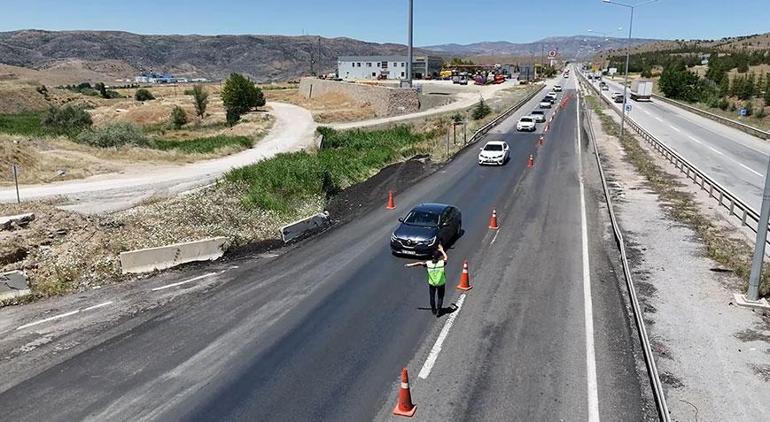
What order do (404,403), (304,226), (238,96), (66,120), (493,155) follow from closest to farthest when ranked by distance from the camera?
(404,403) → (304,226) → (493,155) → (66,120) → (238,96)

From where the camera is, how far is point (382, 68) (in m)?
154

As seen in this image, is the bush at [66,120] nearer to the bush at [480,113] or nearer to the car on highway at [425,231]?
the bush at [480,113]

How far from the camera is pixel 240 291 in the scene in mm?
15703

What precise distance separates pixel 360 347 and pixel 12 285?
1019cm

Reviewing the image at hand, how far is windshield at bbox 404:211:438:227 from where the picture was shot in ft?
62.8

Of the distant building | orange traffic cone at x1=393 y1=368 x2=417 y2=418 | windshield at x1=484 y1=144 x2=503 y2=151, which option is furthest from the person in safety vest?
the distant building

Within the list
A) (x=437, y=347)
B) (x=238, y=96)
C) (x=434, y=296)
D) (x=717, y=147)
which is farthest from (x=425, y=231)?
(x=238, y=96)

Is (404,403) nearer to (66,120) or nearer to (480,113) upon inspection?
(480,113)

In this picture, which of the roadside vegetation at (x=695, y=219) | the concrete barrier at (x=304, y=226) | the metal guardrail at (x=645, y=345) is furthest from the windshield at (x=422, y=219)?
the roadside vegetation at (x=695, y=219)

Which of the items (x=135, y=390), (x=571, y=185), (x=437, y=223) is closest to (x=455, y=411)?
(x=135, y=390)

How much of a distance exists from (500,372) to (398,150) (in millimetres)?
32891

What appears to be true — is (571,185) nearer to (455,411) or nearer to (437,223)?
(437,223)

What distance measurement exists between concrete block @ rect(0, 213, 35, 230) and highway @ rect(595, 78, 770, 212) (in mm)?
28489

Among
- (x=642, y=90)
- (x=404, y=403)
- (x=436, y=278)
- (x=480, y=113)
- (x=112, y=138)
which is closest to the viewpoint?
(x=404, y=403)
